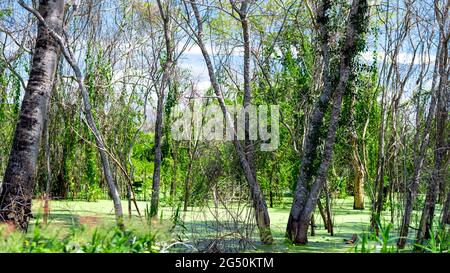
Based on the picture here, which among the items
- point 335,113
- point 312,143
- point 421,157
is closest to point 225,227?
point 312,143

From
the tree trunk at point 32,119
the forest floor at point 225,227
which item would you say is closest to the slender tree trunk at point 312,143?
the forest floor at point 225,227

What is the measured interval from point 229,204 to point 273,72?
7.41 m

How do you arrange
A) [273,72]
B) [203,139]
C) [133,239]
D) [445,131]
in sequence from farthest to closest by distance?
[203,139] → [273,72] → [445,131] → [133,239]

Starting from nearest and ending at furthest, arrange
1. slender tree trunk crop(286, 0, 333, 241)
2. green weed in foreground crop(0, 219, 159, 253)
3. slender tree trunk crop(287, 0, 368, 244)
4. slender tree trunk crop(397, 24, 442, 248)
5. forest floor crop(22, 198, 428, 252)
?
green weed in foreground crop(0, 219, 159, 253) < forest floor crop(22, 198, 428, 252) < slender tree trunk crop(397, 24, 442, 248) < slender tree trunk crop(287, 0, 368, 244) < slender tree trunk crop(286, 0, 333, 241)

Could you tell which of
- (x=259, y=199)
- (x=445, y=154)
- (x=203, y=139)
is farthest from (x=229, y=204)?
(x=203, y=139)

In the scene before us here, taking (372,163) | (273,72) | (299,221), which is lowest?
(299,221)

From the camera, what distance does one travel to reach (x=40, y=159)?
15.7 m

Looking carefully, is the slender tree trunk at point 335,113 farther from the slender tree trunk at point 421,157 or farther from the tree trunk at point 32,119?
the tree trunk at point 32,119

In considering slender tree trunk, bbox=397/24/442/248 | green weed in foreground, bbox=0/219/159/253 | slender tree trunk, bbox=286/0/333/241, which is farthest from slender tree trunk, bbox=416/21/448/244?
green weed in foreground, bbox=0/219/159/253

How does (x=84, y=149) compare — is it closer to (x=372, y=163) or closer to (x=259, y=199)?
(x=372, y=163)

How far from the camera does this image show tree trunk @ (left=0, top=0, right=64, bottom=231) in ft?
30.1

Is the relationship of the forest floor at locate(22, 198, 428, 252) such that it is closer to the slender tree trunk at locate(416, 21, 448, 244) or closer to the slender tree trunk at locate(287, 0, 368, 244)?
the slender tree trunk at locate(287, 0, 368, 244)

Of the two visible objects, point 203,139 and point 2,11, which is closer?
point 2,11

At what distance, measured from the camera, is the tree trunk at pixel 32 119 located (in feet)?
30.1
